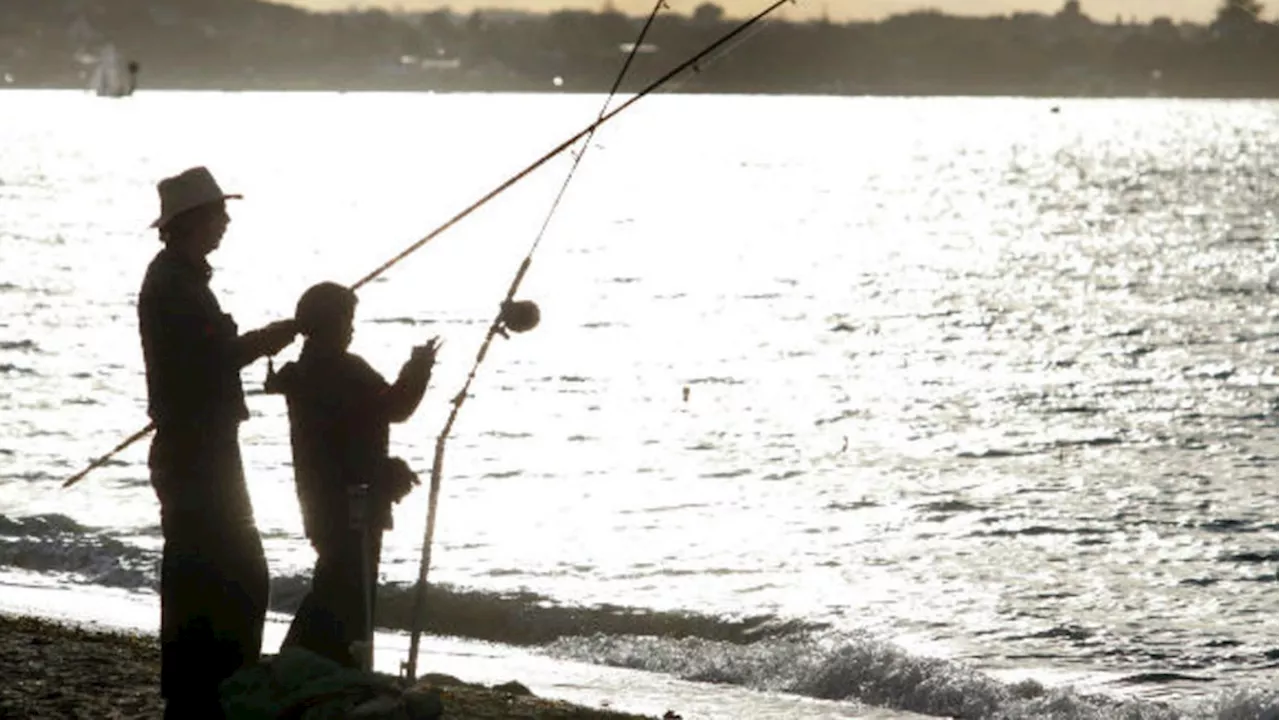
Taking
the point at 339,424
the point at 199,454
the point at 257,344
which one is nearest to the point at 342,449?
the point at 339,424

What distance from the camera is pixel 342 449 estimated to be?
29.0ft

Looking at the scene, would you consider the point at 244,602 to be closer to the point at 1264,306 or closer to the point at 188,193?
the point at 188,193

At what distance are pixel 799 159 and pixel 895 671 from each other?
160035mm


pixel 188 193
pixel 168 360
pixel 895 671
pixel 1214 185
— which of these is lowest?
pixel 895 671

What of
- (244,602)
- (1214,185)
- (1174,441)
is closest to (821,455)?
(1174,441)

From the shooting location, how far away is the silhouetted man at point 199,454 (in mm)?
8094

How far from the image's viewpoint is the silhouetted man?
26.6 feet

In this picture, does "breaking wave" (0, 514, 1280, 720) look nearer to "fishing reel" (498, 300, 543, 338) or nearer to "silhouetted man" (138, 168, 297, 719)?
"fishing reel" (498, 300, 543, 338)

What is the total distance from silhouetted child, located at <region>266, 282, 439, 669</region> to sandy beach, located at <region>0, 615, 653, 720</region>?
1.65m

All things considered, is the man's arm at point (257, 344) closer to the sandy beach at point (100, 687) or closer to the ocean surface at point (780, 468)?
the sandy beach at point (100, 687)

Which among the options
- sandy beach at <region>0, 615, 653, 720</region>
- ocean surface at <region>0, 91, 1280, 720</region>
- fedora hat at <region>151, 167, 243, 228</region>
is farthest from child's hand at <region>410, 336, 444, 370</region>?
ocean surface at <region>0, 91, 1280, 720</region>

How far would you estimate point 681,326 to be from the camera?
53.2m

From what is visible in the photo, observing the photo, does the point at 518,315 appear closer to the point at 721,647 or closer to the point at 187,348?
the point at 187,348

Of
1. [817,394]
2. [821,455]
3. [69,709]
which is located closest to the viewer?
[69,709]
